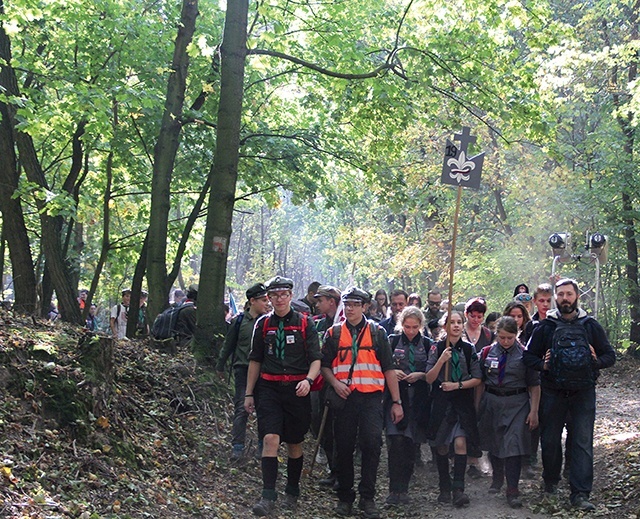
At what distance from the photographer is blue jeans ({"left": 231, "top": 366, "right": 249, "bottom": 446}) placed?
352 inches

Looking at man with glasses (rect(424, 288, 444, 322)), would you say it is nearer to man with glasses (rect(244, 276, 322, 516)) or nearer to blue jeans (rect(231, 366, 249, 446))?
blue jeans (rect(231, 366, 249, 446))

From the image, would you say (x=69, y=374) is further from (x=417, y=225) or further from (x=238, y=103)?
(x=417, y=225)

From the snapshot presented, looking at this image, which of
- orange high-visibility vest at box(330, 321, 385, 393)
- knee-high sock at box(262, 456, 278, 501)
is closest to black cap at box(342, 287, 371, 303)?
orange high-visibility vest at box(330, 321, 385, 393)

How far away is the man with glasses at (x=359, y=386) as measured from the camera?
25.6 ft

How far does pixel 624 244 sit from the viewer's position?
2256cm

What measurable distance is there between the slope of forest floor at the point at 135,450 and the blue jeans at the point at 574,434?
0.99 feet

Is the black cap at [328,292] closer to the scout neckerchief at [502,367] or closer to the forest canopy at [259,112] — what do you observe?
the forest canopy at [259,112]

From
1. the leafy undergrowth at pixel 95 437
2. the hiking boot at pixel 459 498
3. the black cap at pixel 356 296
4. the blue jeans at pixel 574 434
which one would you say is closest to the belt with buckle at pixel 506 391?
the blue jeans at pixel 574 434

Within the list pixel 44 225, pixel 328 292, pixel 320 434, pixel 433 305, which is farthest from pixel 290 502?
pixel 44 225

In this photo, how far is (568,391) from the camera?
26.6 feet

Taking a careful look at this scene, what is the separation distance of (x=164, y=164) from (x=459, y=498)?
7689 millimetres

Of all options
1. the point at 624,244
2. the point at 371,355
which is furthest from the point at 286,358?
the point at 624,244

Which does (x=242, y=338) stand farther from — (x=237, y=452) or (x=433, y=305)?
(x=433, y=305)

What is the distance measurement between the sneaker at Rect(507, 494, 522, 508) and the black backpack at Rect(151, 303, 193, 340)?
5243mm
